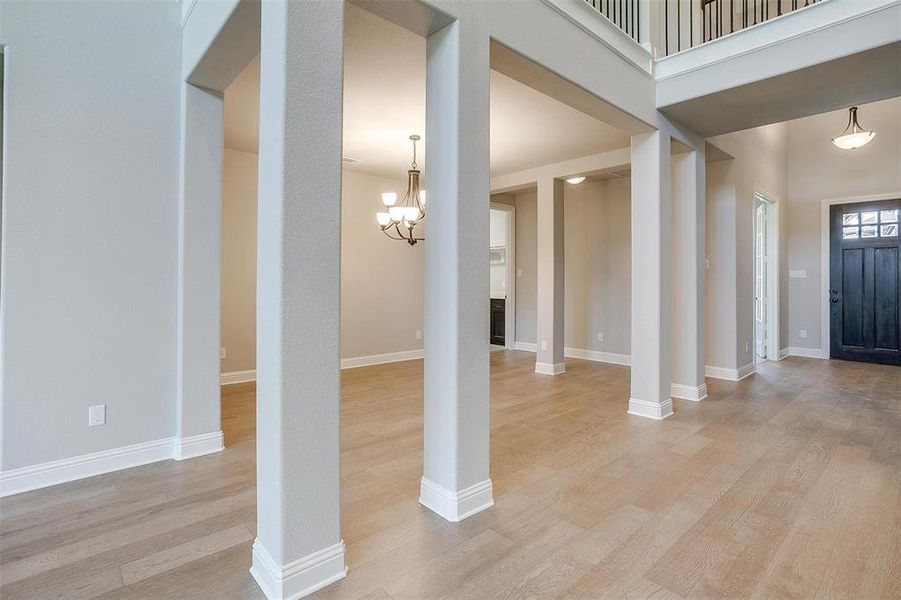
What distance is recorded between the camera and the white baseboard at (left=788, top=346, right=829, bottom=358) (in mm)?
6462

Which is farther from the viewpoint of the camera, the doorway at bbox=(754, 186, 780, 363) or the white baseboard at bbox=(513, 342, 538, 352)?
the white baseboard at bbox=(513, 342, 538, 352)

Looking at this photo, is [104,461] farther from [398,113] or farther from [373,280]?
[373,280]

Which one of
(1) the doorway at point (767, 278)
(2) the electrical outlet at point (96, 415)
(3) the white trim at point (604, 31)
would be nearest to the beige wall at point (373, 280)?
(2) the electrical outlet at point (96, 415)

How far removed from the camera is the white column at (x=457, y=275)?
2.07m

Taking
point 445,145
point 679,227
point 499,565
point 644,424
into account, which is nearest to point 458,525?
point 499,565

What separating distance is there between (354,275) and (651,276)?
368 centimetres

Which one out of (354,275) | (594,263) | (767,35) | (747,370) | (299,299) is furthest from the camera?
(594,263)

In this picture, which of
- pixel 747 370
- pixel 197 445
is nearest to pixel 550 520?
pixel 197 445

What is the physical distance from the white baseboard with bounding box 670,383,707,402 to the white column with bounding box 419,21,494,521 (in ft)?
9.68

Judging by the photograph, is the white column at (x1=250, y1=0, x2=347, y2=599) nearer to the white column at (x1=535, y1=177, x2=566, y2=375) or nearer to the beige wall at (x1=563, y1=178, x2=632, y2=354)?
the white column at (x1=535, y1=177, x2=566, y2=375)

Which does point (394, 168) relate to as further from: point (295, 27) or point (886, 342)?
point (886, 342)

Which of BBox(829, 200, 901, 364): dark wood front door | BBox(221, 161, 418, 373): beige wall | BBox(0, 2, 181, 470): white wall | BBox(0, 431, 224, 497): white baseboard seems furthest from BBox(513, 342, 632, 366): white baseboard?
BBox(0, 2, 181, 470): white wall

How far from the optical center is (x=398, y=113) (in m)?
3.77

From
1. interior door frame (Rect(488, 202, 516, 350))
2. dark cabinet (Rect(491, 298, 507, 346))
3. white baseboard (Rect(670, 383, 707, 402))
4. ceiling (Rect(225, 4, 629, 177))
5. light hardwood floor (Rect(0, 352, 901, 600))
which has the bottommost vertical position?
light hardwood floor (Rect(0, 352, 901, 600))
